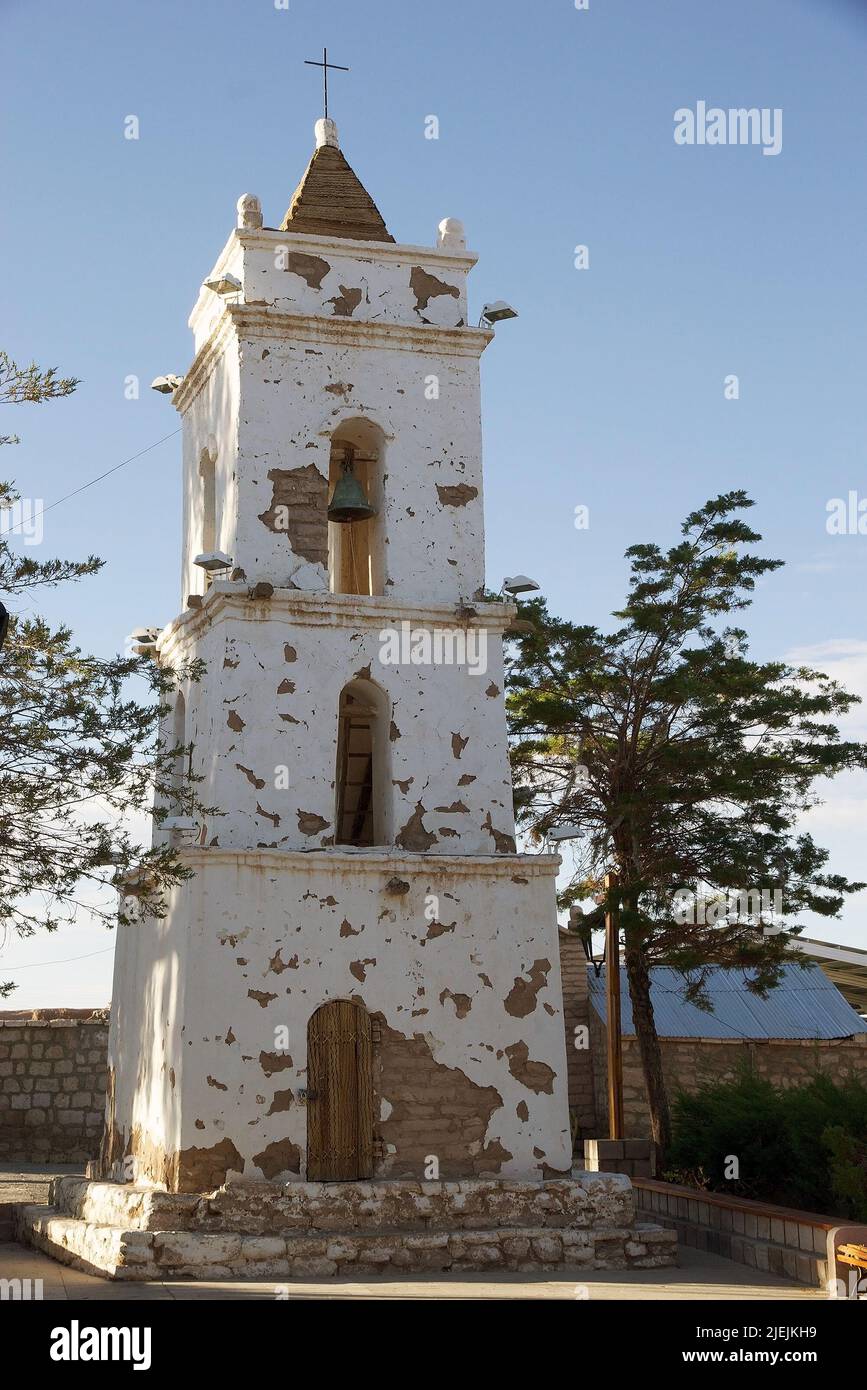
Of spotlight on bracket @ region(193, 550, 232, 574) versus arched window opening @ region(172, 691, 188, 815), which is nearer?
spotlight on bracket @ region(193, 550, 232, 574)

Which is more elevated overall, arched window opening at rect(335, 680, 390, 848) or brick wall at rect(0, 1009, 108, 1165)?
arched window opening at rect(335, 680, 390, 848)

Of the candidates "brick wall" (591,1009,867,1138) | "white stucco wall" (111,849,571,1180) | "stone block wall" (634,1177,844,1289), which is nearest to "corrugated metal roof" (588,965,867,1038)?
"brick wall" (591,1009,867,1138)

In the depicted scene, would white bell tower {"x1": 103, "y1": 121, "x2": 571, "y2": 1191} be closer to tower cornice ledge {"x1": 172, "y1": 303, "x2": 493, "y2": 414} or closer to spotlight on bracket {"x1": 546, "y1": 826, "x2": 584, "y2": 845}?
tower cornice ledge {"x1": 172, "y1": 303, "x2": 493, "y2": 414}

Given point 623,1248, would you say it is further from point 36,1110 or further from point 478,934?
point 36,1110

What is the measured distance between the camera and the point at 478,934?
14.5 meters

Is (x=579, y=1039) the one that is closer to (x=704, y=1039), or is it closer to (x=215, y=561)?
(x=704, y=1039)

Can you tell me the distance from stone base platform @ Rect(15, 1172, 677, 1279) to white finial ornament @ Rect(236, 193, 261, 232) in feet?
31.8

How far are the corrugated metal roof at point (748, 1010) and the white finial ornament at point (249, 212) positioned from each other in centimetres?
1350

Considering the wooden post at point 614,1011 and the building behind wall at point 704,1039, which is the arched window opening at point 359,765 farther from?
the building behind wall at point 704,1039

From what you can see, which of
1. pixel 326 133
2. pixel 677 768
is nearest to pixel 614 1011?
pixel 677 768

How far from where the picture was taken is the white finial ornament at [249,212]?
1591cm

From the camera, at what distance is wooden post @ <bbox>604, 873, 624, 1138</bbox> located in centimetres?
1794

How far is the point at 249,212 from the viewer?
15.9 metres

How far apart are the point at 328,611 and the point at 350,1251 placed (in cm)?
600
